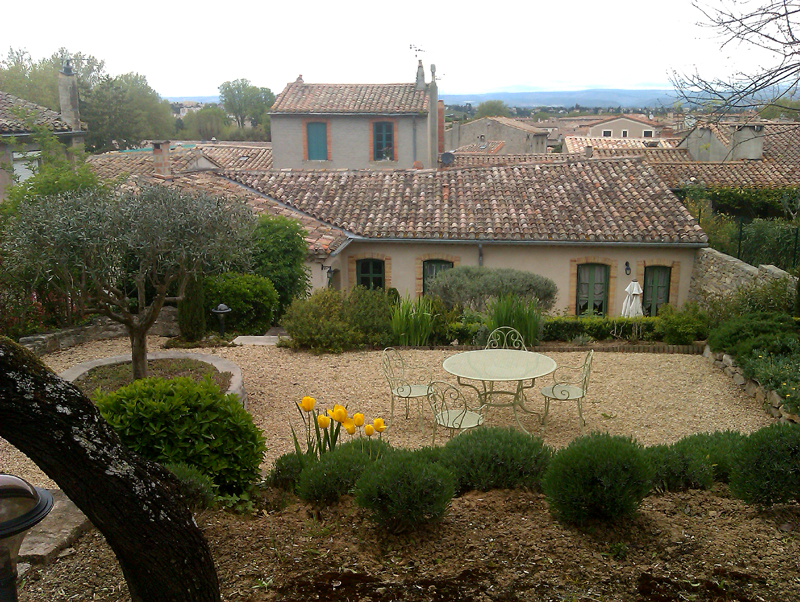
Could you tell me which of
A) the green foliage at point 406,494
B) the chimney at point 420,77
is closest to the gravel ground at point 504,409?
the green foliage at point 406,494

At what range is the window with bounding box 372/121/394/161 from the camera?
29.3m

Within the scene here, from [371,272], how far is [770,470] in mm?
14253

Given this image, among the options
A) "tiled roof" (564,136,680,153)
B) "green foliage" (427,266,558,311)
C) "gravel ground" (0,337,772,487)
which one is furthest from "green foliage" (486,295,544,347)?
"tiled roof" (564,136,680,153)

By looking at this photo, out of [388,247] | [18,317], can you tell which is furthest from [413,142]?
[18,317]

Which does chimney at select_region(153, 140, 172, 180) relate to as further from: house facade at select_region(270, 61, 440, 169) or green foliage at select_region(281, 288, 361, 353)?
green foliage at select_region(281, 288, 361, 353)

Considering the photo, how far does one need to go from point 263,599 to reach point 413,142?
2733 centimetres

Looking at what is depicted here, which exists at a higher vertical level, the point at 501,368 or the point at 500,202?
the point at 500,202

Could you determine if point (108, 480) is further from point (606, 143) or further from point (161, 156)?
point (606, 143)

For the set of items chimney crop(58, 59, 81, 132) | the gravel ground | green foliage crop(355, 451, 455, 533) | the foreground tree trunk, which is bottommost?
the gravel ground

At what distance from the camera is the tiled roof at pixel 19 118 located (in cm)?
1684

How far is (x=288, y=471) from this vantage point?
4.86m

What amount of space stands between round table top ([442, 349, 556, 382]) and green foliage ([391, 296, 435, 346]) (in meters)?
2.78

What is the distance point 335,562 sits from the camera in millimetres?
3520

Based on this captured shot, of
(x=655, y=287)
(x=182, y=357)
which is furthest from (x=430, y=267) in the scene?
(x=182, y=357)
